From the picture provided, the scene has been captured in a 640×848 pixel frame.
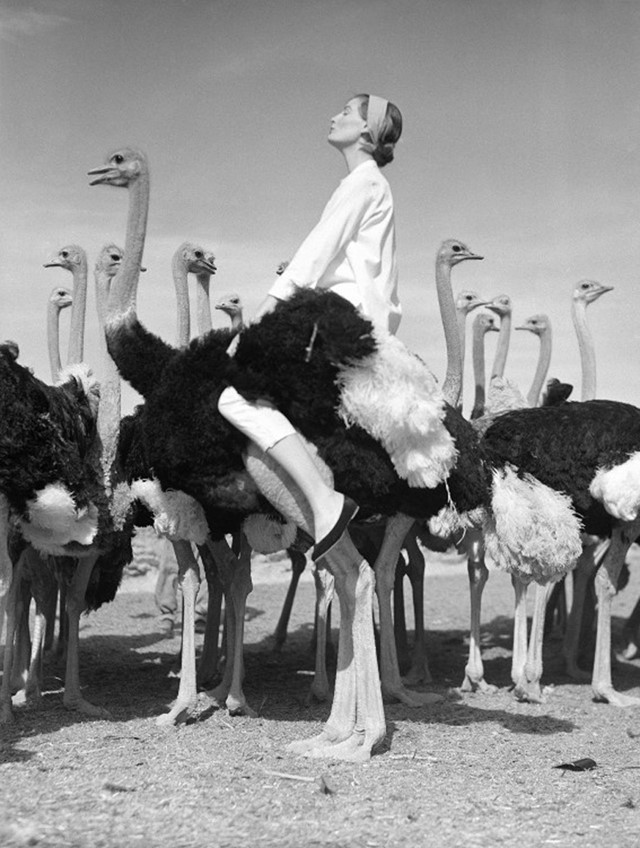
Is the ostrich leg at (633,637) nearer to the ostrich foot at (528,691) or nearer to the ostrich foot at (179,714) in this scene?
the ostrich foot at (528,691)

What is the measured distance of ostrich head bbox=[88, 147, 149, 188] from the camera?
717 centimetres

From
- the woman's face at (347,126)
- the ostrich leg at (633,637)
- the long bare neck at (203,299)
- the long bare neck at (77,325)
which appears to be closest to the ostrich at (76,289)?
the long bare neck at (77,325)

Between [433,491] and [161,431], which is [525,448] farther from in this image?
[161,431]

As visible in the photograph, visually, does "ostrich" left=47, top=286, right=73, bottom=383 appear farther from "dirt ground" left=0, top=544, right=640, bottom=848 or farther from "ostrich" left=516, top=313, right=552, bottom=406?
"ostrich" left=516, top=313, right=552, bottom=406

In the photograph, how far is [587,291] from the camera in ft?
38.2

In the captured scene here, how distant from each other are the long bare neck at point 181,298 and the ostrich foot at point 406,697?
2.78 m

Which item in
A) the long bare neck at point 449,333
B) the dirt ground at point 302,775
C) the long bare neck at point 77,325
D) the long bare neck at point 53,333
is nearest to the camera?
the dirt ground at point 302,775

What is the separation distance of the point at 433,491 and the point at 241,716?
6.24 feet

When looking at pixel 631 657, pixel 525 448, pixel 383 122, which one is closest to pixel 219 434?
pixel 383 122

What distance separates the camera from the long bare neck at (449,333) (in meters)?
8.75

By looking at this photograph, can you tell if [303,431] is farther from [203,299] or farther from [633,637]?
[633,637]

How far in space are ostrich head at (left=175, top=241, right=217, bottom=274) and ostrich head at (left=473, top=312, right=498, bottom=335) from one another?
10.9 ft

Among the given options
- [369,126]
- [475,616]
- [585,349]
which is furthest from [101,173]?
[585,349]

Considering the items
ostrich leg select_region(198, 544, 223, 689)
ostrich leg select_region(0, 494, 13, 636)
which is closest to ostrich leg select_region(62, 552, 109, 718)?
ostrich leg select_region(0, 494, 13, 636)
